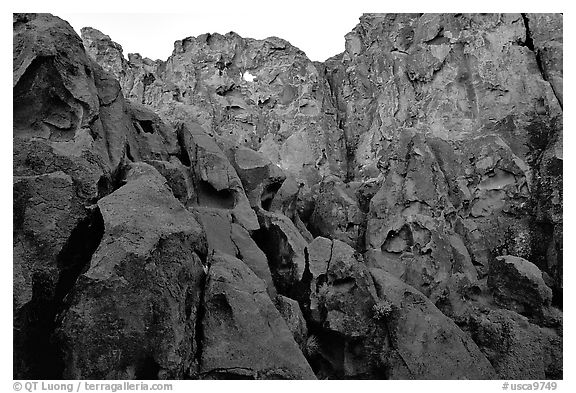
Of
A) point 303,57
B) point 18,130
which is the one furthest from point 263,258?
point 303,57

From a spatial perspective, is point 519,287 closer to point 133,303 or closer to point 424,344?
point 424,344

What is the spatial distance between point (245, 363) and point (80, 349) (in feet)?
10.8

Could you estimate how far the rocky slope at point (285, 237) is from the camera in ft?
29.7

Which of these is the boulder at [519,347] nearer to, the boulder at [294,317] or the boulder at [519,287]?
the boulder at [519,287]

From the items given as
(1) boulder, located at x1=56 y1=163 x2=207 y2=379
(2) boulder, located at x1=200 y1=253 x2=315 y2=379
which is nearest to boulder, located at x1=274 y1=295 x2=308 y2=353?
(2) boulder, located at x1=200 y1=253 x2=315 y2=379

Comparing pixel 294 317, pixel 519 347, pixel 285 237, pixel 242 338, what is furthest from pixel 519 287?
pixel 242 338

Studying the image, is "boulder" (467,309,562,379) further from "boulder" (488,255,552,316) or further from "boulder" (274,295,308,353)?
"boulder" (274,295,308,353)

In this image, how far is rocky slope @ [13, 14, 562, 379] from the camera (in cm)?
906

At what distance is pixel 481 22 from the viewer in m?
26.0

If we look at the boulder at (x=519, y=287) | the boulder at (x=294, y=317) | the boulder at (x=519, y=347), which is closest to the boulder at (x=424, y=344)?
the boulder at (x=519, y=347)

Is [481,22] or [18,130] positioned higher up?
[481,22]

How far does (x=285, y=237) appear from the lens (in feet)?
50.2

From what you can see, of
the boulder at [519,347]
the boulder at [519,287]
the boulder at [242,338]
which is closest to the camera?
the boulder at [242,338]
